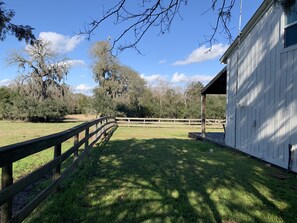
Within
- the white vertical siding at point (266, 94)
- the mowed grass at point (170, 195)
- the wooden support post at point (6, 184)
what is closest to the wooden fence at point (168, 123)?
the white vertical siding at point (266, 94)

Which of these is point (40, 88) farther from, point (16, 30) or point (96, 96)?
point (16, 30)

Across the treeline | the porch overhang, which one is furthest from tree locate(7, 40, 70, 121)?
the porch overhang

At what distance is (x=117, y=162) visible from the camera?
7.39 meters

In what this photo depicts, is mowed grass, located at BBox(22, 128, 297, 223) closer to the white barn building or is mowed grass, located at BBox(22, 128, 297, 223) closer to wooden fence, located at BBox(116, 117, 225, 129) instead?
the white barn building

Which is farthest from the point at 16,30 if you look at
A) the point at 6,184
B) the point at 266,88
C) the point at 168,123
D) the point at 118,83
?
the point at 118,83

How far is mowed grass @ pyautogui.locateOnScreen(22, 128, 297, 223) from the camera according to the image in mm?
3695

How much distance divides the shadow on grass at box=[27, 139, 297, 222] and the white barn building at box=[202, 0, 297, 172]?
138cm

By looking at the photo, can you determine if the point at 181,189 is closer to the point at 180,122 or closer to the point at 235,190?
the point at 235,190

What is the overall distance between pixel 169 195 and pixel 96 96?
29.6 m

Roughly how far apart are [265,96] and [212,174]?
3716 millimetres

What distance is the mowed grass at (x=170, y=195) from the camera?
370 cm

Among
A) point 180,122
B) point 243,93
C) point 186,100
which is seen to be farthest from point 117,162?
point 186,100

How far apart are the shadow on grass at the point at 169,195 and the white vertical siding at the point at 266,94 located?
54.5 inches

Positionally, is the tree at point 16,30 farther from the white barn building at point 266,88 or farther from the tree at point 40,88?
the tree at point 40,88
